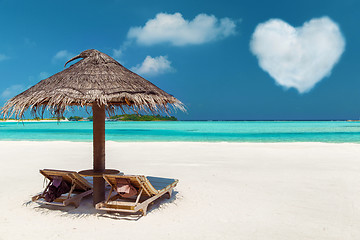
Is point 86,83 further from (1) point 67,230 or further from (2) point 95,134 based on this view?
(1) point 67,230

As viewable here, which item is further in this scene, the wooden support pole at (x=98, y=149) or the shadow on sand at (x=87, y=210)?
the wooden support pole at (x=98, y=149)

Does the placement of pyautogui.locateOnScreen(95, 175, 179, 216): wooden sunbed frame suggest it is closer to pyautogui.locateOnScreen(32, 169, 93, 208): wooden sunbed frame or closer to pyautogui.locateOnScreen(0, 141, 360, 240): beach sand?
pyautogui.locateOnScreen(0, 141, 360, 240): beach sand

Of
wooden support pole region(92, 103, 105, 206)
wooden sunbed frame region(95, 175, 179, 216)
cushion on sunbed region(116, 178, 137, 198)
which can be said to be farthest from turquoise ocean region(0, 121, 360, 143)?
cushion on sunbed region(116, 178, 137, 198)

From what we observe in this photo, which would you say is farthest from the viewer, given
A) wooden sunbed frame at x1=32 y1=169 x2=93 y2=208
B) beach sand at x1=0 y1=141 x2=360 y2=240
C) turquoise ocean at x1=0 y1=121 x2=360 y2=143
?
turquoise ocean at x1=0 y1=121 x2=360 y2=143

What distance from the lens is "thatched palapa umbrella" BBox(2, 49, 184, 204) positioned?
14.3ft

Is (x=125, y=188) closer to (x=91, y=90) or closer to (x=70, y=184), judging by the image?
(x=70, y=184)

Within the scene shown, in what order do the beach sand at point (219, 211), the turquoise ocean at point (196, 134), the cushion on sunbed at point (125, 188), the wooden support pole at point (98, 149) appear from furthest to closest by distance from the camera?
the turquoise ocean at point (196, 134) < the wooden support pole at point (98, 149) < the cushion on sunbed at point (125, 188) < the beach sand at point (219, 211)

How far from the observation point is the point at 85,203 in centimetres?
506

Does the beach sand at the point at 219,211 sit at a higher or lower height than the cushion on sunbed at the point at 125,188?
lower

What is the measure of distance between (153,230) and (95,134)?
194cm

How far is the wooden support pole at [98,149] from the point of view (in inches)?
191

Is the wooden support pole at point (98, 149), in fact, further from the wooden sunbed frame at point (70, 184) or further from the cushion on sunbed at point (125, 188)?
A: the cushion on sunbed at point (125, 188)

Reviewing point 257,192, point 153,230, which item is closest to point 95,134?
point 153,230

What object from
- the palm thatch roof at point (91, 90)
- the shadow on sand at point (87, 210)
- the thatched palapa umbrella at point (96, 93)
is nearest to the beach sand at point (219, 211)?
the shadow on sand at point (87, 210)
